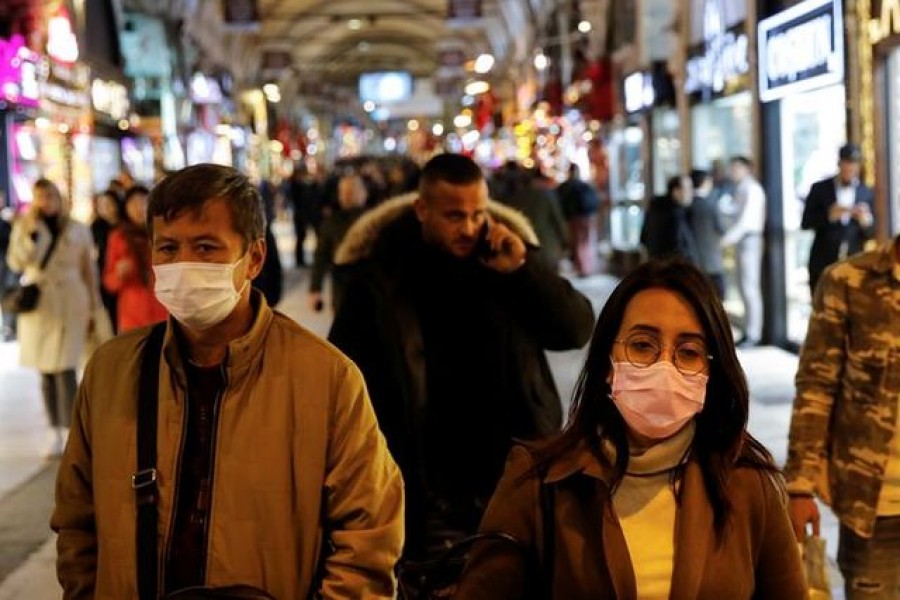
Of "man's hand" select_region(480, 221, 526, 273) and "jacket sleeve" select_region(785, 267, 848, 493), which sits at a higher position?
"man's hand" select_region(480, 221, 526, 273)

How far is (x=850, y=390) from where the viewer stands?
3949mm

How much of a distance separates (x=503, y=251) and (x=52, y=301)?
5615 mm

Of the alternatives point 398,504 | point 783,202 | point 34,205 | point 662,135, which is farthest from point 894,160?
point 662,135

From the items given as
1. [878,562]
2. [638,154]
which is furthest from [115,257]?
[638,154]

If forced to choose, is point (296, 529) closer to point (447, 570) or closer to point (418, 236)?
point (447, 570)

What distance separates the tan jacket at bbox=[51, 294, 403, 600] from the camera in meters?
2.65

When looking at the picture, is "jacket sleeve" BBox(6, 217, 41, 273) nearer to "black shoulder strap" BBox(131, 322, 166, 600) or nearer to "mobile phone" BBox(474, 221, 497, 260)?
"mobile phone" BBox(474, 221, 497, 260)

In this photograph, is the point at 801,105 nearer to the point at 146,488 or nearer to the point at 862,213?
the point at 862,213

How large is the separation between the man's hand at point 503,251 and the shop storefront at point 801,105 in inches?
259

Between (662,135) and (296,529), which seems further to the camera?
(662,135)

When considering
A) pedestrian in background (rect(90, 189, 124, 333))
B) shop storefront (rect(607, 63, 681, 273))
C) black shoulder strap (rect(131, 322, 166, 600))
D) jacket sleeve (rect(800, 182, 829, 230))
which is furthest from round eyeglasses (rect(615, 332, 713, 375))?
shop storefront (rect(607, 63, 681, 273))

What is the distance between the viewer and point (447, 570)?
2.63 metres

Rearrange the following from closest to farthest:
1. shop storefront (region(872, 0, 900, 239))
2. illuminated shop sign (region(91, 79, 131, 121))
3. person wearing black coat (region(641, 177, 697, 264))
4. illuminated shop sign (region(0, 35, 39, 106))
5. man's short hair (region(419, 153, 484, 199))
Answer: man's short hair (region(419, 153, 484, 199)) < shop storefront (region(872, 0, 900, 239)) < person wearing black coat (region(641, 177, 697, 264)) < illuminated shop sign (region(0, 35, 39, 106)) < illuminated shop sign (region(91, 79, 131, 121))

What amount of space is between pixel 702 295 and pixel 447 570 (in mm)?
717
